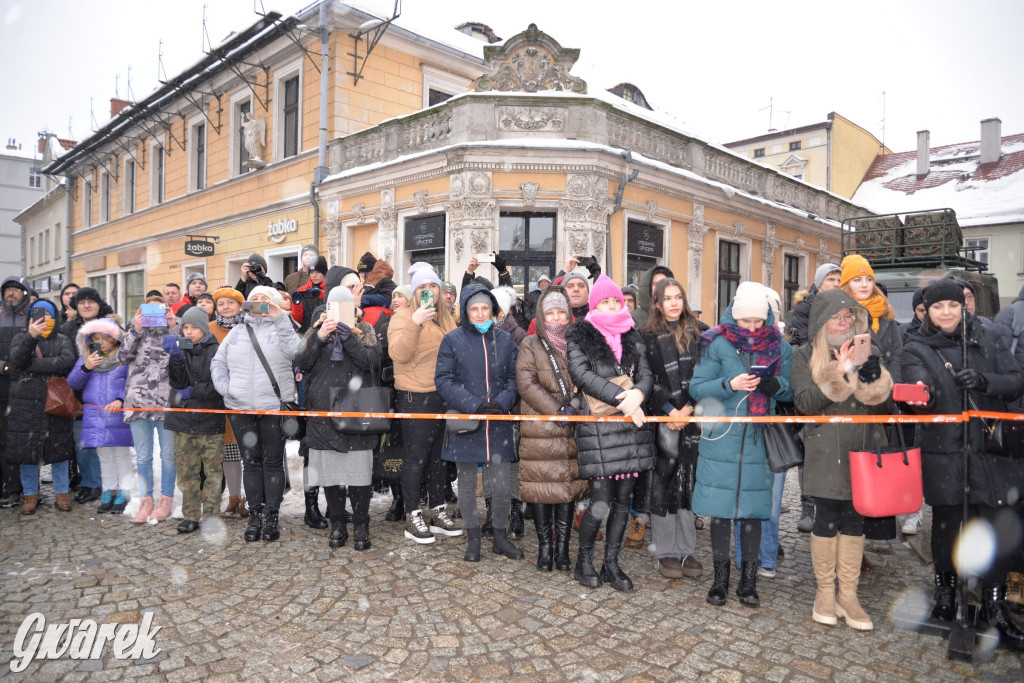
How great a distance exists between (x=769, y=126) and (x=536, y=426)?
37.0 m

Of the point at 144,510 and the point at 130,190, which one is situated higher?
the point at 130,190

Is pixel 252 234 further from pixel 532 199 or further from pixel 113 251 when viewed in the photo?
pixel 113 251

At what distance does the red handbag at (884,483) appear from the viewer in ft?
10.7

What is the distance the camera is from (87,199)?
27781 mm

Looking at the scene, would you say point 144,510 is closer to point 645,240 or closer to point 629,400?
point 629,400

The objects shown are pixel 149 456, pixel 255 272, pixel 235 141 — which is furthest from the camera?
pixel 235 141

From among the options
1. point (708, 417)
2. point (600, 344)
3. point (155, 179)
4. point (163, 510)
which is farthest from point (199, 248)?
point (708, 417)

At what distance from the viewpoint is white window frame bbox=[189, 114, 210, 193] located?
18.8 m

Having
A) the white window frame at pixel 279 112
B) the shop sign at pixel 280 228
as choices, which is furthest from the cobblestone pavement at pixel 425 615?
the white window frame at pixel 279 112

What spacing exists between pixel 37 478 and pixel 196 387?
210cm

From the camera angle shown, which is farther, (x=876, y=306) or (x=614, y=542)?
(x=876, y=306)

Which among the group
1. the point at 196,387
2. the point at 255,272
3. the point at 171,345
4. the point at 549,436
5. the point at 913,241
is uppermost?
the point at 913,241

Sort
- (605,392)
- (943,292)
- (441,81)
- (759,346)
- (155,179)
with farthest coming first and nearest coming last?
1. (155,179)
2. (441,81)
3. (605,392)
4. (759,346)
5. (943,292)

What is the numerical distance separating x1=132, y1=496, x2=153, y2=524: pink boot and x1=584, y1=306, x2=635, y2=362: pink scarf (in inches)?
164
